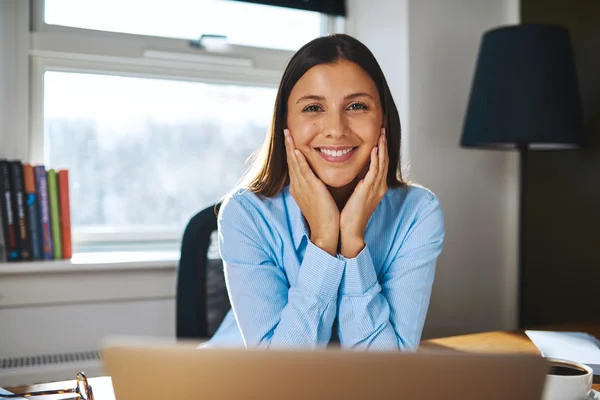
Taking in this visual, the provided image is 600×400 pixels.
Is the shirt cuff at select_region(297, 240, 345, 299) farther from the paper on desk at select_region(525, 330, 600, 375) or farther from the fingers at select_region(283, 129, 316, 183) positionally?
the paper on desk at select_region(525, 330, 600, 375)

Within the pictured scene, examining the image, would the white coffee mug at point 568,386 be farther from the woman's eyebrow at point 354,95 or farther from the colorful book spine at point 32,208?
the colorful book spine at point 32,208

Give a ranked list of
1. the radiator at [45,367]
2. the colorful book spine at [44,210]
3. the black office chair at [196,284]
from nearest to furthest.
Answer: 1. the black office chair at [196,284]
2. the radiator at [45,367]
3. the colorful book spine at [44,210]

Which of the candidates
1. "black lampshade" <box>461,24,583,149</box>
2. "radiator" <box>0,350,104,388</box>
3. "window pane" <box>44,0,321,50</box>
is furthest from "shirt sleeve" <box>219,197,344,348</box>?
"window pane" <box>44,0,321,50</box>

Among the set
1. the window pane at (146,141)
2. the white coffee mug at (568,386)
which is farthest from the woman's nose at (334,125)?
the window pane at (146,141)

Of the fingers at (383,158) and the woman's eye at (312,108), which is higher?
the woman's eye at (312,108)

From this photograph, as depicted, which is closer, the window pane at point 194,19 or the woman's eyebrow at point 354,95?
the woman's eyebrow at point 354,95

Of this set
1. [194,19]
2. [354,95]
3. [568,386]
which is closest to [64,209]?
[194,19]

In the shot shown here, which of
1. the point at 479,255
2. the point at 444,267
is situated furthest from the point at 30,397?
the point at 479,255

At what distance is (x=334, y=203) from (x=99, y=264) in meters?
0.95

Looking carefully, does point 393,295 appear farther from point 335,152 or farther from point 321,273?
point 335,152

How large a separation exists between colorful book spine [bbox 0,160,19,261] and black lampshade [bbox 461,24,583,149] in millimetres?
1508

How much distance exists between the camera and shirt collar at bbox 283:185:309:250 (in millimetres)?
1270

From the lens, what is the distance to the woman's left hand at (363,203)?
47.4 inches

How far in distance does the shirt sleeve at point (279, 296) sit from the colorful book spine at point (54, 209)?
881 millimetres
